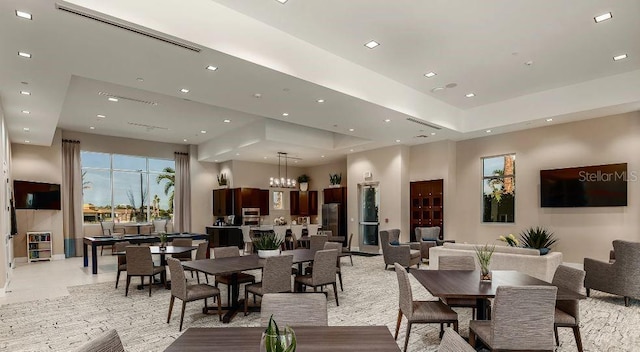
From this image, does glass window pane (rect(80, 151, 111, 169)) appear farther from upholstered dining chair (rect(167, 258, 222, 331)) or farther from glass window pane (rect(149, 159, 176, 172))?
upholstered dining chair (rect(167, 258, 222, 331))

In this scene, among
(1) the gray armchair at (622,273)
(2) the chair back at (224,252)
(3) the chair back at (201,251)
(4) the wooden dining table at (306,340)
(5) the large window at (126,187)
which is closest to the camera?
(4) the wooden dining table at (306,340)

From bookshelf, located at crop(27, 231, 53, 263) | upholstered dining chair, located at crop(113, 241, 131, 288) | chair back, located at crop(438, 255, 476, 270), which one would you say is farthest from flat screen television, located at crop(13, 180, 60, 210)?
chair back, located at crop(438, 255, 476, 270)

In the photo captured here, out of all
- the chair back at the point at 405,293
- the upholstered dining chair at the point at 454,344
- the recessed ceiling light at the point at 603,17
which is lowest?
the chair back at the point at 405,293

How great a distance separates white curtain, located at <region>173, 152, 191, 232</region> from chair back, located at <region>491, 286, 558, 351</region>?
1254 cm

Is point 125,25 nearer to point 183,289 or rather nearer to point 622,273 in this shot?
point 183,289

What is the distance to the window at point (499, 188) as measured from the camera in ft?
31.2

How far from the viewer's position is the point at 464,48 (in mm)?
5719

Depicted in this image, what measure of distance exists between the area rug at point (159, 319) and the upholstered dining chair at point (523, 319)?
3.74 ft

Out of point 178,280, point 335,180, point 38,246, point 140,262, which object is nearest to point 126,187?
point 38,246

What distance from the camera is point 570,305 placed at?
3.42 m

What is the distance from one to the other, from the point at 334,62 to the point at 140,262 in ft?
15.7

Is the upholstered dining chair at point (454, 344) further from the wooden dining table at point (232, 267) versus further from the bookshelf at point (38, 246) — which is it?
the bookshelf at point (38, 246)

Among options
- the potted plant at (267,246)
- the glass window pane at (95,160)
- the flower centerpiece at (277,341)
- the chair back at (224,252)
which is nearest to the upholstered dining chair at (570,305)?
the flower centerpiece at (277,341)

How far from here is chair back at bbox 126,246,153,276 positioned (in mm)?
6105
